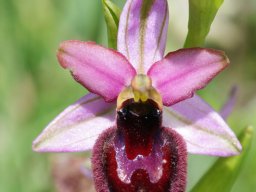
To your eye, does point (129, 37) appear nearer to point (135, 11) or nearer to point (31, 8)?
point (135, 11)

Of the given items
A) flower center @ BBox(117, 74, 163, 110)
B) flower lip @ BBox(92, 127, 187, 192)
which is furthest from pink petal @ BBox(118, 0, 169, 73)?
flower lip @ BBox(92, 127, 187, 192)

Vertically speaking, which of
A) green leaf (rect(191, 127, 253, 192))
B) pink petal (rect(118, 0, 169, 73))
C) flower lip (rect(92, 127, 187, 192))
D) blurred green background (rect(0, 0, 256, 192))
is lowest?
blurred green background (rect(0, 0, 256, 192))

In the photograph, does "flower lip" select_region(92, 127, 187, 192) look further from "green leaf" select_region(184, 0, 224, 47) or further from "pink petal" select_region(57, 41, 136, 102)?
"green leaf" select_region(184, 0, 224, 47)

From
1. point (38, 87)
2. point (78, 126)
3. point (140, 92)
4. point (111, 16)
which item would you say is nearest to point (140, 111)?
point (140, 92)

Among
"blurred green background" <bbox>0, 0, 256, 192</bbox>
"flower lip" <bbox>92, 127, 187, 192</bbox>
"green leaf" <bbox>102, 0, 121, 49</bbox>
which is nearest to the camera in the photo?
"flower lip" <bbox>92, 127, 187, 192</bbox>

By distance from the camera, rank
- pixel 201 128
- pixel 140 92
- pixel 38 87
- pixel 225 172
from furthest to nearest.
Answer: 1. pixel 38 87
2. pixel 225 172
3. pixel 201 128
4. pixel 140 92

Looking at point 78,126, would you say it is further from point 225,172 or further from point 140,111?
point 225,172

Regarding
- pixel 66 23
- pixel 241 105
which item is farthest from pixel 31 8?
pixel 241 105
